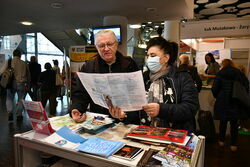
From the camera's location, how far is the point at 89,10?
3984 millimetres

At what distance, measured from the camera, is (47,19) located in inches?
191

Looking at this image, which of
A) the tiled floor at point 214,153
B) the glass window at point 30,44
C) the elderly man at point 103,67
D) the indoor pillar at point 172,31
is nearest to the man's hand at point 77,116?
the elderly man at point 103,67

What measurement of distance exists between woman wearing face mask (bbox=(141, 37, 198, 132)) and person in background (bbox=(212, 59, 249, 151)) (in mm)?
1893

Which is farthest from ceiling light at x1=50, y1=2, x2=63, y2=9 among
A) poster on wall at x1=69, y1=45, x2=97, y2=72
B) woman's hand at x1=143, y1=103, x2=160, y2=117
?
woman's hand at x1=143, y1=103, x2=160, y2=117

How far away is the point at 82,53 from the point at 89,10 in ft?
3.11

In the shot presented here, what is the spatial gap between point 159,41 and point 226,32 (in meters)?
2.58

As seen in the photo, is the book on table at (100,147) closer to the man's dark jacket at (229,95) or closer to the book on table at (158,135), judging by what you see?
the book on table at (158,135)

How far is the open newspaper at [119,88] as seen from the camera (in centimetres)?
95

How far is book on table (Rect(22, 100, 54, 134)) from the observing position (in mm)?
1070

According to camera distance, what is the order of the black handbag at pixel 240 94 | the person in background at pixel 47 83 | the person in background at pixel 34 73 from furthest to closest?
the person in background at pixel 34 73, the person in background at pixel 47 83, the black handbag at pixel 240 94

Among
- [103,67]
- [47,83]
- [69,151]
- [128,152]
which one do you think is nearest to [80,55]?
[47,83]

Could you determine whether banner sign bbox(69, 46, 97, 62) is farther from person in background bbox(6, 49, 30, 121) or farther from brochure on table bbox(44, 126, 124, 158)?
brochure on table bbox(44, 126, 124, 158)

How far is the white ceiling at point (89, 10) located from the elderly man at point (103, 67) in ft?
7.45

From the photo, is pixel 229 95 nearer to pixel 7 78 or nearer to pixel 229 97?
pixel 229 97
